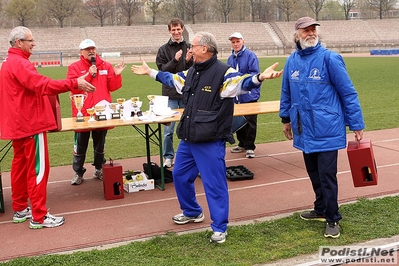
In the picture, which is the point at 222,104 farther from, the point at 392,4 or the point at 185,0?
the point at 392,4

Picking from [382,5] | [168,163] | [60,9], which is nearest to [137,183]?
[168,163]

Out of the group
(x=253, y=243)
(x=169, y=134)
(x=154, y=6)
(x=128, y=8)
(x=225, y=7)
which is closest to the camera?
Result: (x=253, y=243)

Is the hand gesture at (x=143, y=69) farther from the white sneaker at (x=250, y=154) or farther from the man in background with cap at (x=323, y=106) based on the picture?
the white sneaker at (x=250, y=154)

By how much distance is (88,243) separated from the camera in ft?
16.8

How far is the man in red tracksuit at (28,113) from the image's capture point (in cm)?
543

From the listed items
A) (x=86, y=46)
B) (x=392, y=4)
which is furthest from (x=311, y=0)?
(x=86, y=46)

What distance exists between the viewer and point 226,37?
69.9 meters

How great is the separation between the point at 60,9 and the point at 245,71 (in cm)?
7362

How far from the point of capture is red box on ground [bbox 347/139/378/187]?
5.14 m

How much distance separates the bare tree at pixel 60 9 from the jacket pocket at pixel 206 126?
76.4m

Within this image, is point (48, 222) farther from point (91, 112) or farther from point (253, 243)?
point (253, 243)

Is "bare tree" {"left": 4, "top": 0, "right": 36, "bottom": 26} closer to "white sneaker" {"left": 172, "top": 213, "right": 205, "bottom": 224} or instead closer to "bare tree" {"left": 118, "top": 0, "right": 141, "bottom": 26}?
"bare tree" {"left": 118, "top": 0, "right": 141, "bottom": 26}

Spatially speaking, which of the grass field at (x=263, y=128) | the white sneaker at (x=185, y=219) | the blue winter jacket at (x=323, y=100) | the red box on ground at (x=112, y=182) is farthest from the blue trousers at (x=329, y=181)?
the grass field at (x=263, y=128)

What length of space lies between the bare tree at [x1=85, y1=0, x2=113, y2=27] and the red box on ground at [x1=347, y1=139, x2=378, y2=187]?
264ft
